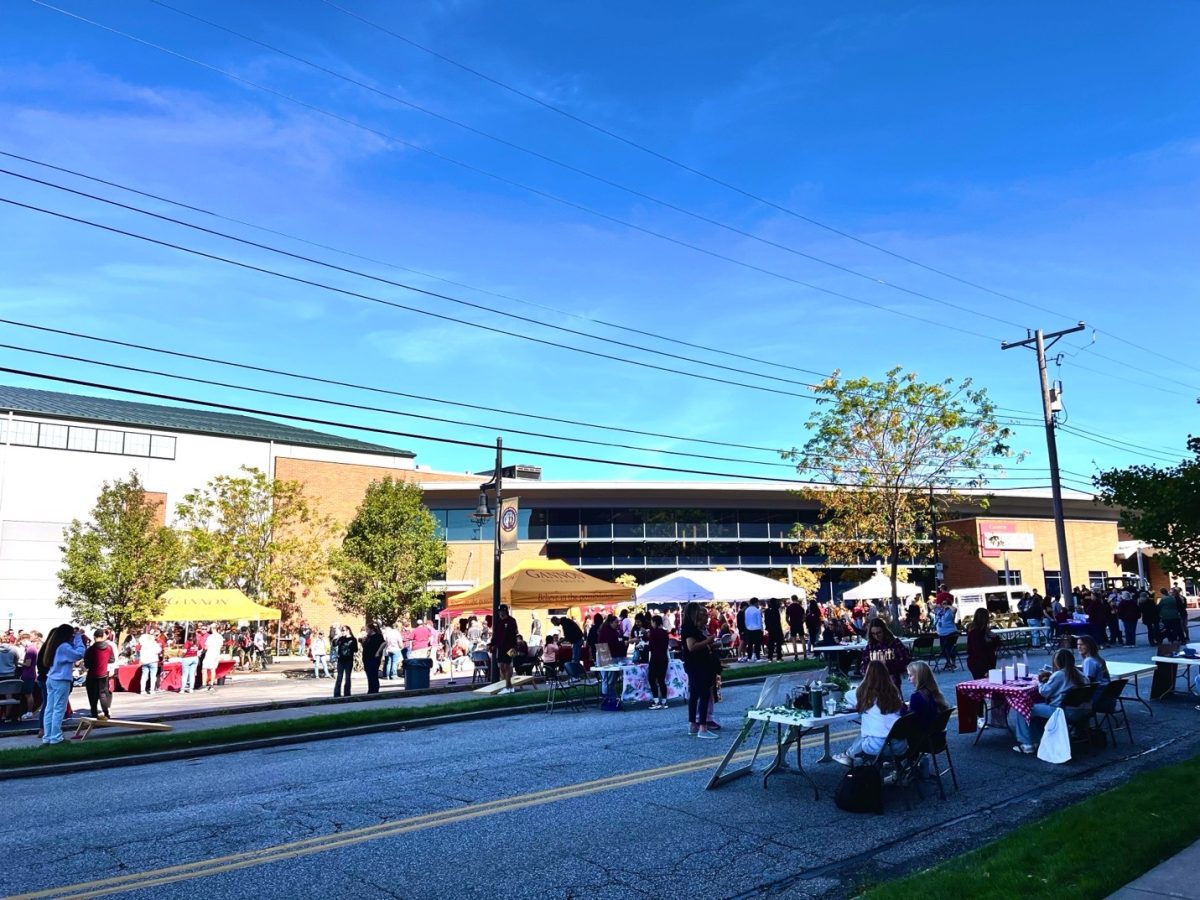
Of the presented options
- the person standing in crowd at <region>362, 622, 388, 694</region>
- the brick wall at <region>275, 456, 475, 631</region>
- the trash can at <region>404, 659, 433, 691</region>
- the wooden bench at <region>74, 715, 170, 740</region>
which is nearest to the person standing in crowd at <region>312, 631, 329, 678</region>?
the person standing in crowd at <region>362, 622, 388, 694</region>

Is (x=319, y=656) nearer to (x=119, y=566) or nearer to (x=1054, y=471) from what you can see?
(x=119, y=566)

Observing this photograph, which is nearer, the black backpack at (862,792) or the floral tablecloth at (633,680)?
the black backpack at (862,792)

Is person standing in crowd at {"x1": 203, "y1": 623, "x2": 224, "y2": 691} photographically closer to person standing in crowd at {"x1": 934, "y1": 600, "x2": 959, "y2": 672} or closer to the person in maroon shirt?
the person in maroon shirt

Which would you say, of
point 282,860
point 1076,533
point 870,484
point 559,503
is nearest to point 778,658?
point 870,484

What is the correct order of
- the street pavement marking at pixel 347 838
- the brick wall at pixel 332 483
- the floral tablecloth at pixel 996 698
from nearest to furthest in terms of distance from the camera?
the street pavement marking at pixel 347 838 → the floral tablecloth at pixel 996 698 → the brick wall at pixel 332 483

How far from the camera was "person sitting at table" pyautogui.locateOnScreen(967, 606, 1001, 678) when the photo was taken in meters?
13.0

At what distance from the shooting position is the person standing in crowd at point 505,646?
19797mm

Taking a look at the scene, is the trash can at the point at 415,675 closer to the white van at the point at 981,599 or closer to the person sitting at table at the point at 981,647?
the person sitting at table at the point at 981,647

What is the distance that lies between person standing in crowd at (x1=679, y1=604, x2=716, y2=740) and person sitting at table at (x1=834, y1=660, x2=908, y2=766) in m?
3.25

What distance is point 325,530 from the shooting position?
48.0 m

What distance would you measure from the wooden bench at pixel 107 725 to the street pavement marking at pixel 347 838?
887 centimetres

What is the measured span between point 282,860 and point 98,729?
10843mm

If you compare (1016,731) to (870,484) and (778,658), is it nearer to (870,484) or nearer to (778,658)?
(778,658)

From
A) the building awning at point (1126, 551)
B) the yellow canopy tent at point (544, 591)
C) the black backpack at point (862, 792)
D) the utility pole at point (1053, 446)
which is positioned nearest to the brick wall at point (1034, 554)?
the building awning at point (1126, 551)
